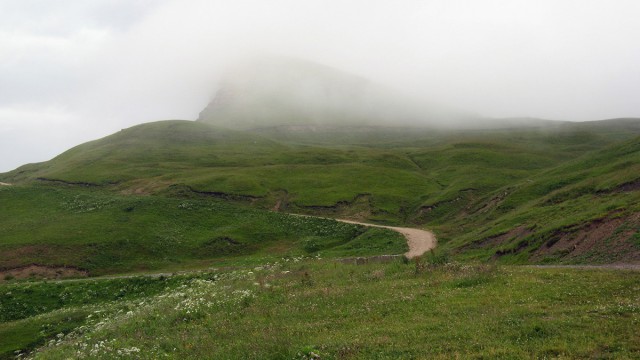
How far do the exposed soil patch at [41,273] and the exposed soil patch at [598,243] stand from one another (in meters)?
55.7

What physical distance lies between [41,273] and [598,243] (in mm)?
64190

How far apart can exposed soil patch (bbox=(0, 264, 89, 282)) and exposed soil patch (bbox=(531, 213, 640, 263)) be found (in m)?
55.7

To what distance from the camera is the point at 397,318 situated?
64.5 ft

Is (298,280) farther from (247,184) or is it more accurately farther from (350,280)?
(247,184)

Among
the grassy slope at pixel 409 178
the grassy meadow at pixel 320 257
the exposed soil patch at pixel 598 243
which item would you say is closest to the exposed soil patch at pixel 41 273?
the grassy meadow at pixel 320 257

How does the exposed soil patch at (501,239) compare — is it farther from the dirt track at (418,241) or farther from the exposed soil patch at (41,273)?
the exposed soil patch at (41,273)

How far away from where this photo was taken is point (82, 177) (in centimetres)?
11775

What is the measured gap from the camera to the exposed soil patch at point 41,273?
59.5 meters

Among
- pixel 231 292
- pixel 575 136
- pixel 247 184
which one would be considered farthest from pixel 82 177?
pixel 575 136

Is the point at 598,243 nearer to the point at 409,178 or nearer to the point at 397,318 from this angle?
the point at 397,318

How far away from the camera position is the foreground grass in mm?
15531

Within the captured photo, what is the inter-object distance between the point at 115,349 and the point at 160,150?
5805 inches

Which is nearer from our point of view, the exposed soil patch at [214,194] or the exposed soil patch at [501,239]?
the exposed soil patch at [501,239]

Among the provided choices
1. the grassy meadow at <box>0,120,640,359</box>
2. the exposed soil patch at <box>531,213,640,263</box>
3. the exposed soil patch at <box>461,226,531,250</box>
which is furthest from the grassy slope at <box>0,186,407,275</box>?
the exposed soil patch at <box>531,213,640,263</box>
